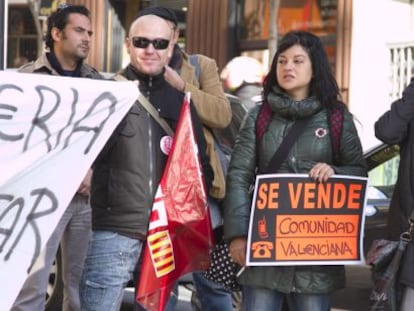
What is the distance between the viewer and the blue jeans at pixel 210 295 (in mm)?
5197

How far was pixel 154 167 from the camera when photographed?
13.8 ft

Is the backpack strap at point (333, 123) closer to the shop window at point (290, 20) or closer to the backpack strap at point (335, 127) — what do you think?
the backpack strap at point (335, 127)

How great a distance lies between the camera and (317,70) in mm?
4160

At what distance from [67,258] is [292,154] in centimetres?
185

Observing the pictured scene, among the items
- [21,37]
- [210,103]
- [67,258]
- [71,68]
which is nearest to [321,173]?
[210,103]

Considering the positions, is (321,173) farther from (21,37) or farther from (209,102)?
(21,37)

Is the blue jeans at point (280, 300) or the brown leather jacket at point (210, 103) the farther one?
the brown leather jacket at point (210, 103)

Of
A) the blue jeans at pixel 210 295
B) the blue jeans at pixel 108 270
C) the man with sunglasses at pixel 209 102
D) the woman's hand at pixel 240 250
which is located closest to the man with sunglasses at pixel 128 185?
the blue jeans at pixel 108 270

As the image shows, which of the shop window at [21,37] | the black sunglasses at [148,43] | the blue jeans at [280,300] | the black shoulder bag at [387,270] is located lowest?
the blue jeans at [280,300]

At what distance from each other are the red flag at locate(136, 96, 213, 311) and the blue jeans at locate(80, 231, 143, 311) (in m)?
0.09

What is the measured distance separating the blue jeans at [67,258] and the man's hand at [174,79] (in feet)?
3.19

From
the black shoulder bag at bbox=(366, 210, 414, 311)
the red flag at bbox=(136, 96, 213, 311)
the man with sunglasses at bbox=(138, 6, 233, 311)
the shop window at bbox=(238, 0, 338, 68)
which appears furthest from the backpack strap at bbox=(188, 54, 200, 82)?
the shop window at bbox=(238, 0, 338, 68)

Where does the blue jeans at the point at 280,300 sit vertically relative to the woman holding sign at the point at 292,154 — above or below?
below

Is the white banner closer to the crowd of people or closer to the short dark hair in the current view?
the crowd of people
